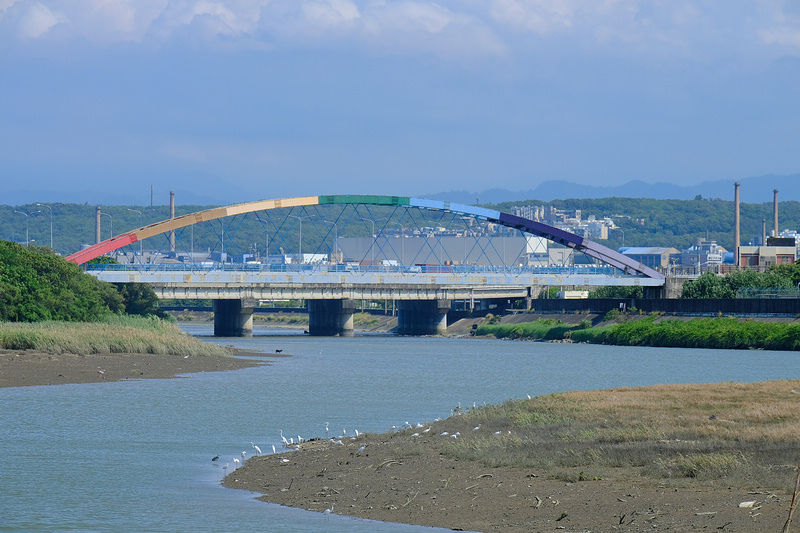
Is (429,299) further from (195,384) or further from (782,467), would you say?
(782,467)

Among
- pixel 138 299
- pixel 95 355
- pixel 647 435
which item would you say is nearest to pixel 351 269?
pixel 138 299

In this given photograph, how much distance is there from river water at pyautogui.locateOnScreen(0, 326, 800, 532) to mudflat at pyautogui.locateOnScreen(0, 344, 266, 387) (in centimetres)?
181

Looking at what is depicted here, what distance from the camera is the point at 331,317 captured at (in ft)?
437

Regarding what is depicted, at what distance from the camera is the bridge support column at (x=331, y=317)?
5148 inches

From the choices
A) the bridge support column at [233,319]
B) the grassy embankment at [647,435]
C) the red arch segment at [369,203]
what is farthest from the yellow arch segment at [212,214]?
the grassy embankment at [647,435]

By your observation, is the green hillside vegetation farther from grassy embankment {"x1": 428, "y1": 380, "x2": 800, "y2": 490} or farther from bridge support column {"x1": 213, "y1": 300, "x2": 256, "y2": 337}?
grassy embankment {"x1": 428, "y1": 380, "x2": 800, "y2": 490}

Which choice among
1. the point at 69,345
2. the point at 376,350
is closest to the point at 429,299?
the point at 376,350

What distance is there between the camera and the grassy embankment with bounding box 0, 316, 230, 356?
191ft

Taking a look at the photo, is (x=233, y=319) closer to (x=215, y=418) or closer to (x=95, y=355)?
(x=95, y=355)

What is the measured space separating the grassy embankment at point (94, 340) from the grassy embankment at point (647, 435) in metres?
32.2

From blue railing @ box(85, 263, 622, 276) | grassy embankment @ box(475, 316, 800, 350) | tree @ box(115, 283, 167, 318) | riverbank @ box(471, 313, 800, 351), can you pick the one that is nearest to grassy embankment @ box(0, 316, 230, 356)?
tree @ box(115, 283, 167, 318)

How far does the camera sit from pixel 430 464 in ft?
80.0

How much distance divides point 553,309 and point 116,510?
110m

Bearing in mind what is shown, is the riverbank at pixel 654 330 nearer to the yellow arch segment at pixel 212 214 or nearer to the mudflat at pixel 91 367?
the yellow arch segment at pixel 212 214
